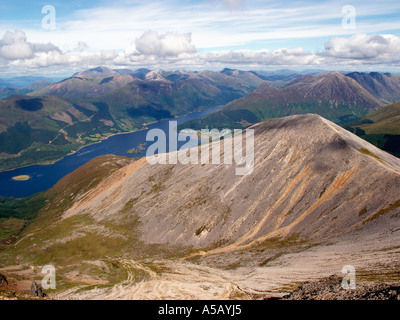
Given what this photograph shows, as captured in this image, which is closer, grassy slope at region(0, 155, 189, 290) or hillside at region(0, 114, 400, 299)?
hillside at region(0, 114, 400, 299)

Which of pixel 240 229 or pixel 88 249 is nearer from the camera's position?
pixel 240 229

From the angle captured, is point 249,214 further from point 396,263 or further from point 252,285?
point 396,263

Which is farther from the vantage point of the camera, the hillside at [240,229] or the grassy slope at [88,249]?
the grassy slope at [88,249]

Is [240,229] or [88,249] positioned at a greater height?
[240,229]

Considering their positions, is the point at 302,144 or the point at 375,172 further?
the point at 302,144

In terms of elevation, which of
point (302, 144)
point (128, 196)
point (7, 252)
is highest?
point (302, 144)

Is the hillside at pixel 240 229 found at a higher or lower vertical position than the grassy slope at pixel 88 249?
higher

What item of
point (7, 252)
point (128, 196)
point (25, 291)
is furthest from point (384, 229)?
point (7, 252)

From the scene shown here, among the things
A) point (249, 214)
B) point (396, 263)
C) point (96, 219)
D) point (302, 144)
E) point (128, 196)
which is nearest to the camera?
point (396, 263)
